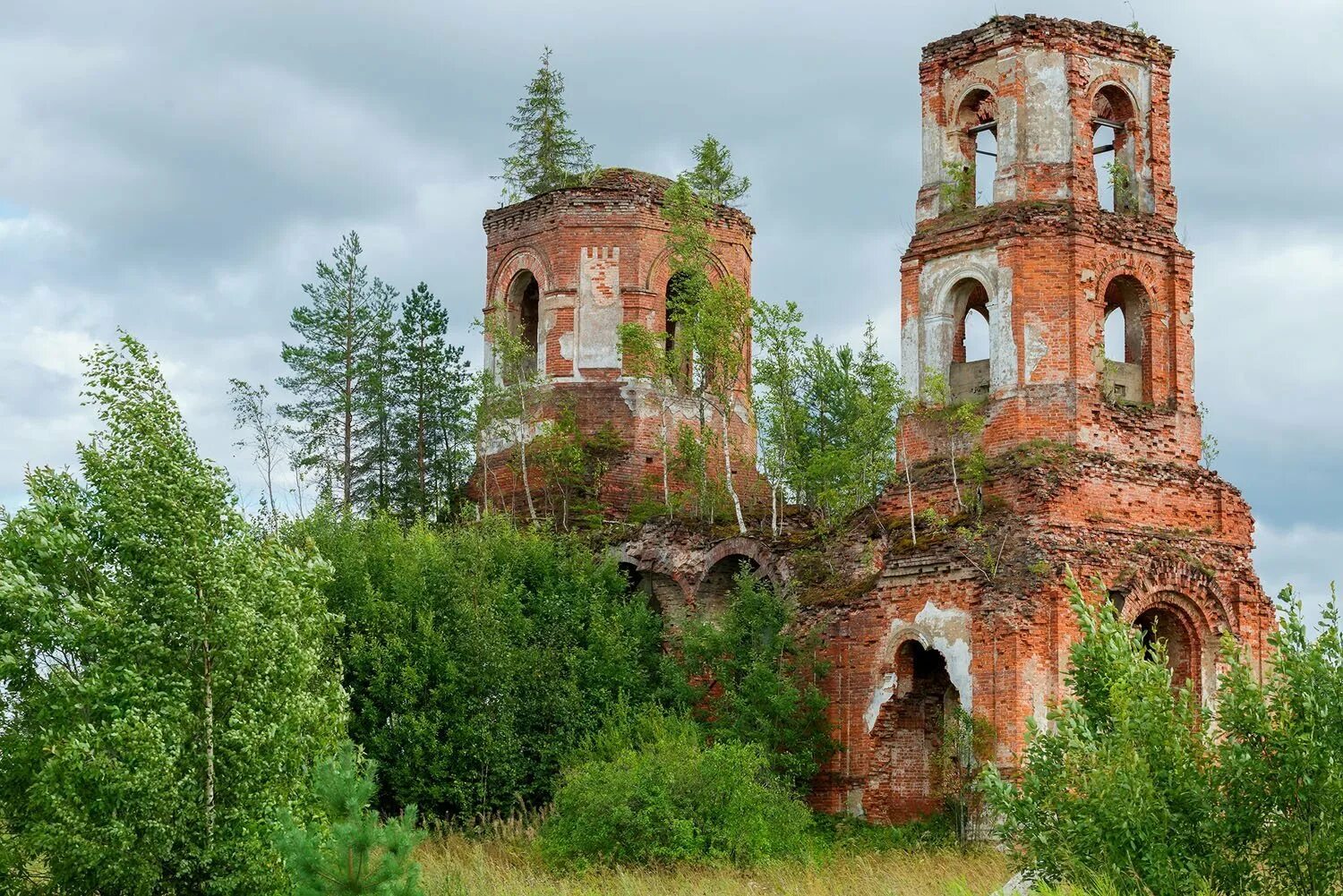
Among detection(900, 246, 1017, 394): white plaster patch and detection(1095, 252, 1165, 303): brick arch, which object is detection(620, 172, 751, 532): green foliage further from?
detection(1095, 252, 1165, 303): brick arch

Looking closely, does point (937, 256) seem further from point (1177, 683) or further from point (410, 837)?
point (410, 837)

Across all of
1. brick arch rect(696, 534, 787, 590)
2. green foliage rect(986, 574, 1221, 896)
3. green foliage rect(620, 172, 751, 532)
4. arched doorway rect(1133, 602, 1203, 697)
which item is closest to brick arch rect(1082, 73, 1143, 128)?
green foliage rect(620, 172, 751, 532)

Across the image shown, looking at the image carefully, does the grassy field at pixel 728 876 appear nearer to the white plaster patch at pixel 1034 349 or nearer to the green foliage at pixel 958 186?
the white plaster patch at pixel 1034 349

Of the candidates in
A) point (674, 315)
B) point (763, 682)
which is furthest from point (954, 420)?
point (674, 315)

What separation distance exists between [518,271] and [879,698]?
10200 mm

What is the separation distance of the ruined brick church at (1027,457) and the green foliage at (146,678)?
8.16 metres

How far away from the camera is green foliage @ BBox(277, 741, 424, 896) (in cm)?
1273

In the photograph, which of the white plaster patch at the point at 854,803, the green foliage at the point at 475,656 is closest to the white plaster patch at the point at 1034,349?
the white plaster patch at the point at 854,803

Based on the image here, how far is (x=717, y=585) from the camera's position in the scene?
25047 millimetres

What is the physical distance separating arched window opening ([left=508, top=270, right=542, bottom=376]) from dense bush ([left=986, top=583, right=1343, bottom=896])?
629 inches

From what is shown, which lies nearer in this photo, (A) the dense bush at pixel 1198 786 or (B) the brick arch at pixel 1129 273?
(A) the dense bush at pixel 1198 786

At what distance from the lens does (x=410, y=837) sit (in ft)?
43.2

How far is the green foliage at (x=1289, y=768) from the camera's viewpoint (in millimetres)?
12633

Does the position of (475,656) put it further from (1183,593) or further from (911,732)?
(1183,593)
